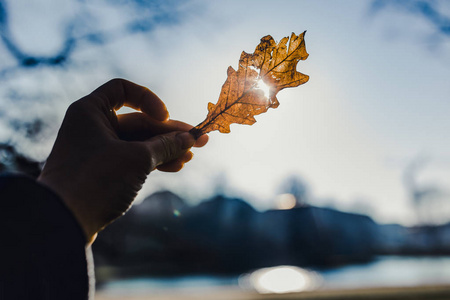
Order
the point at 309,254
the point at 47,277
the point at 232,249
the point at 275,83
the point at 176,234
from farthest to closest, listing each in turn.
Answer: the point at 309,254 → the point at 232,249 → the point at 176,234 → the point at 275,83 → the point at 47,277

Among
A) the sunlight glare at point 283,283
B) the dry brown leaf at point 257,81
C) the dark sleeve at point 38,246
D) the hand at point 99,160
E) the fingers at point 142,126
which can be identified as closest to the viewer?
the dark sleeve at point 38,246

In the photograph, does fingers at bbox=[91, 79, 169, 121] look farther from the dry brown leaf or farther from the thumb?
the dry brown leaf

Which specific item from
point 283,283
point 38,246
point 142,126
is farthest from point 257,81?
point 283,283

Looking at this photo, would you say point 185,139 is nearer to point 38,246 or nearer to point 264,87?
point 264,87

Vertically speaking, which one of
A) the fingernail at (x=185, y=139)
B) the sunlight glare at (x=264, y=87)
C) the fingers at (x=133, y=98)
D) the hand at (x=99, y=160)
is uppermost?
the fingers at (x=133, y=98)

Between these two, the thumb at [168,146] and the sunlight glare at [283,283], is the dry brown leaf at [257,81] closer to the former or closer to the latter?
the thumb at [168,146]

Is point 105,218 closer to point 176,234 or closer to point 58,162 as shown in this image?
point 58,162

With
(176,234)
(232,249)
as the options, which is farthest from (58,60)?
(232,249)

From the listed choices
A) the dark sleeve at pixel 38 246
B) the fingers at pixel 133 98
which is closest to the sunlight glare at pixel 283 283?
the fingers at pixel 133 98
